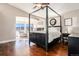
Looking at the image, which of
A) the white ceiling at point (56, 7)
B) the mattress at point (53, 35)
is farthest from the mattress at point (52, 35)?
the white ceiling at point (56, 7)

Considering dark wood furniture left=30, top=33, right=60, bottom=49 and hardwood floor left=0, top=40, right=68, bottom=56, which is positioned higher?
dark wood furniture left=30, top=33, right=60, bottom=49

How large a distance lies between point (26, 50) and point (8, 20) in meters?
0.68

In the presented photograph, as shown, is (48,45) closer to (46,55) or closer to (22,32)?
(46,55)

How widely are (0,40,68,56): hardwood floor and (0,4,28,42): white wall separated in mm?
153

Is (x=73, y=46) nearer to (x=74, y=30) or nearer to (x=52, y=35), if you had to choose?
(x=74, y=30)

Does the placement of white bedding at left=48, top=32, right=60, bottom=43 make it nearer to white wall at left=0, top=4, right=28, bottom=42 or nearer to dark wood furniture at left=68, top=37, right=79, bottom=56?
dark wood furniture at left=68, top=37, right=79, bottom=56

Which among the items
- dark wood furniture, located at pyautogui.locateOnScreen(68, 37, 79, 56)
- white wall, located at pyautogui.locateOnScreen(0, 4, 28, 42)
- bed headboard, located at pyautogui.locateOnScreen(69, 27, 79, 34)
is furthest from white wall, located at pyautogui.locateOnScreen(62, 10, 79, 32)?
white wall, located at pyautogui.locateOnScreen(0, 4, 28, 42)

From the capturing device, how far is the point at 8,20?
1.98 metres

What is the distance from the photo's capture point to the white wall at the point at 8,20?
6.30 ft

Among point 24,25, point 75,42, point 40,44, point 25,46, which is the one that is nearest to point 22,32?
point 24,25

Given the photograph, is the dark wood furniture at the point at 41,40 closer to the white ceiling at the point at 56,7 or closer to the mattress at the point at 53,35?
the mattress at the point at 53,35

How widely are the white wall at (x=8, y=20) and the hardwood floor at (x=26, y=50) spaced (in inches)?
6.0

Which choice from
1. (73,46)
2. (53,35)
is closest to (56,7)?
(53,35)

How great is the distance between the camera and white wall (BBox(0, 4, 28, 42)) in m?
1.92
